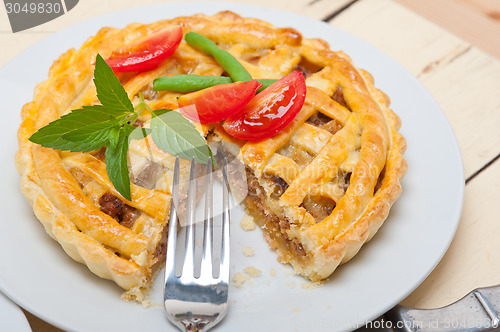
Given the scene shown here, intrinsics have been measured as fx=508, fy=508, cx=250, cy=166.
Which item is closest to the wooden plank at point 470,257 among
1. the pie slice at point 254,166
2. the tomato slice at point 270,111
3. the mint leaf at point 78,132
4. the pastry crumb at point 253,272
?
the pie slice at point 254,166

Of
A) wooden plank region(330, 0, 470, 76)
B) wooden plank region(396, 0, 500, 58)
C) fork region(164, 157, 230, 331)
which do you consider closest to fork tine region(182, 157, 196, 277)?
fork region(164, 157, 230, 331)

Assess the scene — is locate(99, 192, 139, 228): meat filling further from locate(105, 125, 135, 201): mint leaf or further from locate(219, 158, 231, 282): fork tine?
locate(219, 158, 231, 282): fork tine

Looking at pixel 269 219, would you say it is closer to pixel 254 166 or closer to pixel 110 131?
pixel 254 166

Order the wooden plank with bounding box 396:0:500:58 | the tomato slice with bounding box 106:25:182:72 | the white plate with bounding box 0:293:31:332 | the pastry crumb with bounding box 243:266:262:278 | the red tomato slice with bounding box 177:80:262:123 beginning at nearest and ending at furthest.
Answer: the white plate with bounding box 0:293:31:332 → the pastry crumb with bounding box 243:266:262:278 → the red tomato slice with bounding box 177:80:262:123 → the tomato slice with bounding box 106:25:182:72 → the wooden plank with bounding box 396:0:500:58

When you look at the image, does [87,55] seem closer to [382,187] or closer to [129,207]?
[129,207]

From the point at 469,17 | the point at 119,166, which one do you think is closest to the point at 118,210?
the point at 119,166

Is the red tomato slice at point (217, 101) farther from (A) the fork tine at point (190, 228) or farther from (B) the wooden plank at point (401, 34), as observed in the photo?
(B) the wooden plank at point (401, 34)

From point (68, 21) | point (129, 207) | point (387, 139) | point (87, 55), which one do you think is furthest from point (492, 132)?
point (68, 21)
